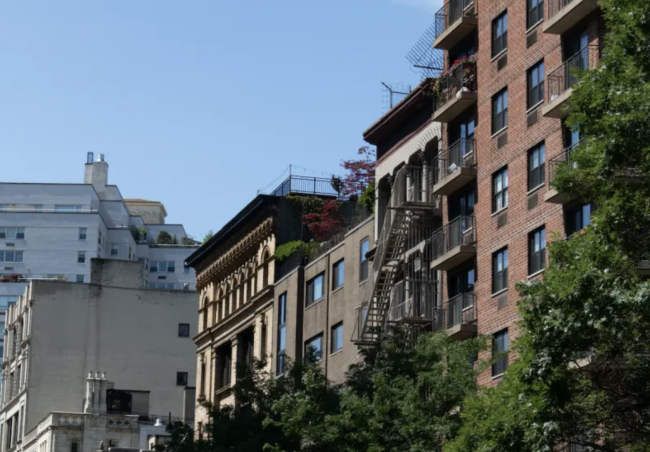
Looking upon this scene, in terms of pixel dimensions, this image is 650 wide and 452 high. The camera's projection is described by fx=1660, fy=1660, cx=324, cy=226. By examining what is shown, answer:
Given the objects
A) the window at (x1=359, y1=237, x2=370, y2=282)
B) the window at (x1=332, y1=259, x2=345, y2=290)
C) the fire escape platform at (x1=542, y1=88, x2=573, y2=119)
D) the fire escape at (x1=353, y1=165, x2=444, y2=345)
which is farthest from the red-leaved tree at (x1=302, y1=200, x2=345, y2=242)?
the fire escape platform at (x1=542, y1=88, x2=573, y2=119)

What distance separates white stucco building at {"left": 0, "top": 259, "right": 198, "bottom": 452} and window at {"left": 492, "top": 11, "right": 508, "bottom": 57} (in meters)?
63.3

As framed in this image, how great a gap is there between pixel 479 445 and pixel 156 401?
81.9 m

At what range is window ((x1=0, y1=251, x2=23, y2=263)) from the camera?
196 meters

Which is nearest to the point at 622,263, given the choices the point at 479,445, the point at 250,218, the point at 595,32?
the point at 479,445

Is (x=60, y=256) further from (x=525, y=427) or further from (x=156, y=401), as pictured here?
(x=525, y=427)

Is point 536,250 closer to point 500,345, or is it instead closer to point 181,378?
point 500,345

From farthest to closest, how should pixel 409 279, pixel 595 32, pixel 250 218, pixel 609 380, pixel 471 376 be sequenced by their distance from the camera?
pixel 250 218 < pixel 409 279 < pixel 595 32 < pixel 471 376 < pixel 609 380

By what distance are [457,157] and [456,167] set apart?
1.96 feet

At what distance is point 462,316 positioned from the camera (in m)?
55.5

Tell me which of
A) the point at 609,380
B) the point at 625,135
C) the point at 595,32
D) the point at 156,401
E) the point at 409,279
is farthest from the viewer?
the point at 156,401

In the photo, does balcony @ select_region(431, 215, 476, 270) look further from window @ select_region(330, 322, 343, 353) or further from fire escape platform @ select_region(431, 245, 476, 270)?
window @ select_region(330, 322, 343, 353)

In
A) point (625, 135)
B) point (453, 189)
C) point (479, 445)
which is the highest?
point (453, 189)

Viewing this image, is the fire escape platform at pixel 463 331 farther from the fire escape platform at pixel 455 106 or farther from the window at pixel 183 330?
the window at pixel 183 330

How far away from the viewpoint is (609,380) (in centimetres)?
3666
